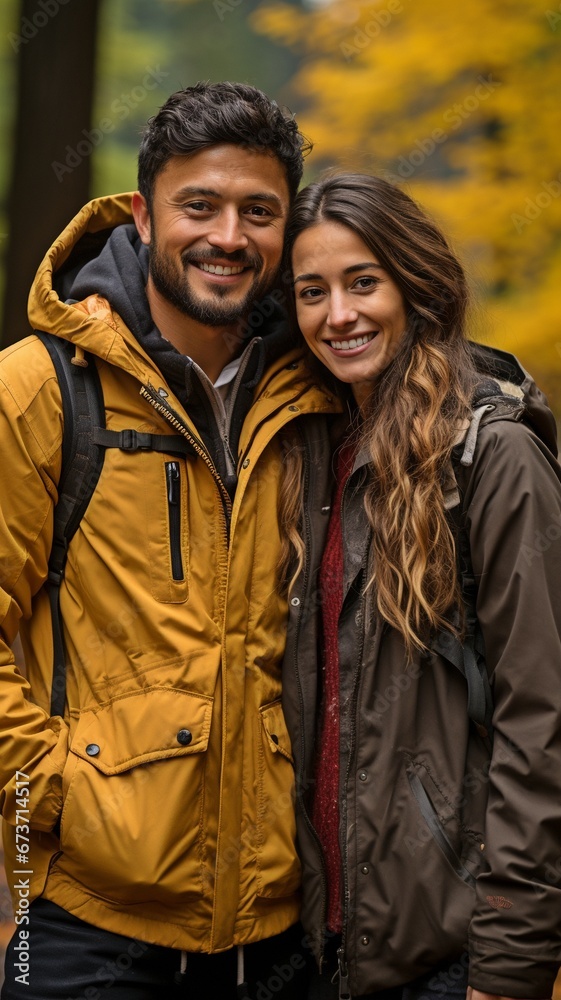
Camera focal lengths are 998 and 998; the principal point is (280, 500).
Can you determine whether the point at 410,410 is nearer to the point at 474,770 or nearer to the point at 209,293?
the point at 209,293

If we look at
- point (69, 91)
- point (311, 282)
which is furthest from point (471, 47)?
point (311, 282)

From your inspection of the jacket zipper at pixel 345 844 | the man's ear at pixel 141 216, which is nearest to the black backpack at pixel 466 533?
the jacket zipper at pixel 345 844

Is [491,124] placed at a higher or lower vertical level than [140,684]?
higher

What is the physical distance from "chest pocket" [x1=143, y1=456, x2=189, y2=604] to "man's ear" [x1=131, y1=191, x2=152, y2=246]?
858 mm

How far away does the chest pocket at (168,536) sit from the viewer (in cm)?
Answer: 283

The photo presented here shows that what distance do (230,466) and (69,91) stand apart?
9.70ft

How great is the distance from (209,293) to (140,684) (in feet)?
3.97

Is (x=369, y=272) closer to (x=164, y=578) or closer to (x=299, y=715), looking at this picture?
(x=164, y=578)

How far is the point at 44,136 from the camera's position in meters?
5.00

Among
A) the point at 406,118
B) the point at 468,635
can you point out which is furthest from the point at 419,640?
the point at 406,118

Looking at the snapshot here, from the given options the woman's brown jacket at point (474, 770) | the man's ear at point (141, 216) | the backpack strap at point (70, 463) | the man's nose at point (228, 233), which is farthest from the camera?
the man's ear at point (141, 216)

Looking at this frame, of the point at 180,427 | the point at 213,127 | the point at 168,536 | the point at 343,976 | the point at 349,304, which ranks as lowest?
the point at 343,976

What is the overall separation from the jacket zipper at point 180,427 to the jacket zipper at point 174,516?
0.09 metres

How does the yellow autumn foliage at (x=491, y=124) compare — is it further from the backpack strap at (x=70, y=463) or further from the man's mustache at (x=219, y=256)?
the backpack strap at (x=70, y=463)
